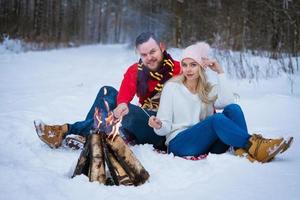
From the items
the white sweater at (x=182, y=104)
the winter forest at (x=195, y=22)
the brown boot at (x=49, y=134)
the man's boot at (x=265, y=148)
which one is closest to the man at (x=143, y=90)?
the brown boot at (x=49, y=134)

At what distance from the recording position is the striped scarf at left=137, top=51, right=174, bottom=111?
396cm

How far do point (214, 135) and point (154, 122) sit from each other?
52 centimetres

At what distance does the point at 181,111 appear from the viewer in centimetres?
361

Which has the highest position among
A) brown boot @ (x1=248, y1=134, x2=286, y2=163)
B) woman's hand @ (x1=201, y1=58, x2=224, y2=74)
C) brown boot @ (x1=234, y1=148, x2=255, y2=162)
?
woman's hand @ (x1=201, y1=58, x2=224, y2=74)

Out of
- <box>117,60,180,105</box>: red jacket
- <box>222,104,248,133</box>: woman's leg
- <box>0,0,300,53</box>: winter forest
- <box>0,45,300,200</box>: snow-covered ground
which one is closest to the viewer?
<box>0,45,300,200</box>: snow-covered ground

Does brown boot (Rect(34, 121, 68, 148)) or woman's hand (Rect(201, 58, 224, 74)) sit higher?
woman's hand (Rect(201, 58, 224, 74))

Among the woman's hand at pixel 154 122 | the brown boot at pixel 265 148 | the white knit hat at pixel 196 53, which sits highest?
the white knit hat at pixel 196 53

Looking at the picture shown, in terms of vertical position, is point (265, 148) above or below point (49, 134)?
above

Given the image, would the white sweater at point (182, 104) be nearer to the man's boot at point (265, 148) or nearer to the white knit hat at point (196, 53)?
the white knit hat at point (196, 53)

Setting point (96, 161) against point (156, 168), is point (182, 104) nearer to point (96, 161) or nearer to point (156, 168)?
point (156, 168)

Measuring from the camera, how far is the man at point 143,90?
153 inches

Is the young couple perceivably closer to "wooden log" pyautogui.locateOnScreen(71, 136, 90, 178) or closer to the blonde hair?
the blonde hair

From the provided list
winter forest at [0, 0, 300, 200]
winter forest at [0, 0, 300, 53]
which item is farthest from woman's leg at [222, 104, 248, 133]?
winter forest at [0, 0, 300, 53]

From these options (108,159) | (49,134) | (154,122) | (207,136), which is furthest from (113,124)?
(49,134)
